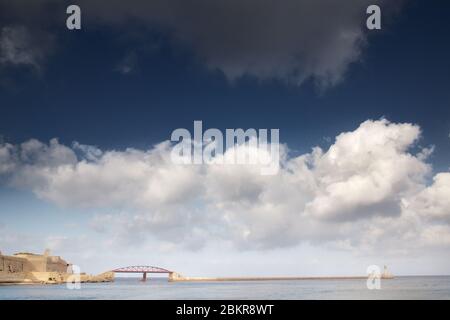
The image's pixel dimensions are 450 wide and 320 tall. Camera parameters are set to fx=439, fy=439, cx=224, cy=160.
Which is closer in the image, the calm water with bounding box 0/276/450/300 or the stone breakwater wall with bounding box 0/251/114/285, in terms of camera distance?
the calm water with bounding box 0/276/450/300

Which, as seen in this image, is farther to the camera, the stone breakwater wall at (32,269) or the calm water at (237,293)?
the stone breakwater wall at (32,269)

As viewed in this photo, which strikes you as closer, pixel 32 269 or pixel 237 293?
pixel 237 293
